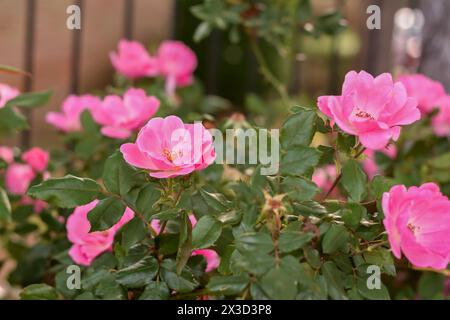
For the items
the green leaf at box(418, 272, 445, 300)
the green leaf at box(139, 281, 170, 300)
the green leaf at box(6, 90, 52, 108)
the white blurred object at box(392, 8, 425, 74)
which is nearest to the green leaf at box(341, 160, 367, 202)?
the green leaf at box(139, 281, 170, 300)

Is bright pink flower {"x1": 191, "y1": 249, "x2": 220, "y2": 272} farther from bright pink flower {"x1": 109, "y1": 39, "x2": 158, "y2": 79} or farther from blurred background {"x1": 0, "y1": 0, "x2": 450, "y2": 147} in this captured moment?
blurred background {"x1": 0, "y1": 0, "x2": 450, "y2": 147}

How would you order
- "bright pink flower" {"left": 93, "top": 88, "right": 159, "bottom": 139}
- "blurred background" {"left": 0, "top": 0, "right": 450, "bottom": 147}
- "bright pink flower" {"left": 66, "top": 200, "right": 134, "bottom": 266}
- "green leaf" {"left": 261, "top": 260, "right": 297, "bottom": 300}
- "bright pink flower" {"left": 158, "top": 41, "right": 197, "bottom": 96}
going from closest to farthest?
"green leaf" {"left": 261, "top": 260, "right": 297, "bottom": 300}
"bright pink flower" {"left": 66, "top": 200, "right": 134, "bottom": 266}
"bright pink flower" {"left": 93, "top": 88, "right": 159, "bottom": 139}
"bright pink flower" {"left": 158, "top": 41, "right": 197, "bottom": 96}
"blurred background" {"left": 0, "top": 0, "right": 450, "bottom": 147}

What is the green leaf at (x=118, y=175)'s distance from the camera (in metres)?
1.07

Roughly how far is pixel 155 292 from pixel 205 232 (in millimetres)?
122

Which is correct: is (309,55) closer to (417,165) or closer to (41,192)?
(417,165)

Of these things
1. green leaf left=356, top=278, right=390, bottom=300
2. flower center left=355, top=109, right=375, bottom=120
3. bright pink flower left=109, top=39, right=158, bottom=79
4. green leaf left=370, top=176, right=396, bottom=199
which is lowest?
green leaf left=356, top=278, right=390, bottom=300

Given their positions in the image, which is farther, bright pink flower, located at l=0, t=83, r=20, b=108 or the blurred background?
the blurred background

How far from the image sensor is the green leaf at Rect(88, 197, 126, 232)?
1.05m

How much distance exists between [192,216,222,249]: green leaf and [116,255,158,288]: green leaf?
11 cm

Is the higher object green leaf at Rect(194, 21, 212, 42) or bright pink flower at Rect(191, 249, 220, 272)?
green leaf at Rect(194, 21, 212, 42)

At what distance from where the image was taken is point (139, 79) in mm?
2031

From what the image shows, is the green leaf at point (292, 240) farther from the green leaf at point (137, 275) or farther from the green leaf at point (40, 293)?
the green leaf at point (40, 293)

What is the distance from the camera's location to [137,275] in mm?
1044
